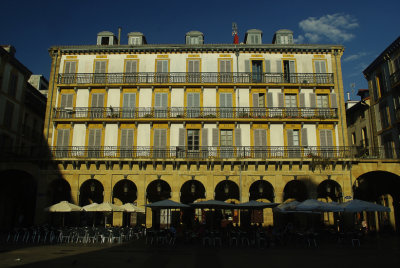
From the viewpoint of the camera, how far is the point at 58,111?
31.4 m

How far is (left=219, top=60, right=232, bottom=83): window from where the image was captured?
104ft

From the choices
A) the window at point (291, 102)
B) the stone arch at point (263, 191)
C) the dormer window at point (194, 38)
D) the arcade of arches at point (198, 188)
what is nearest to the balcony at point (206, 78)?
the window at point (291, 102)

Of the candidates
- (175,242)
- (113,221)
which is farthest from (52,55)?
(175,242)

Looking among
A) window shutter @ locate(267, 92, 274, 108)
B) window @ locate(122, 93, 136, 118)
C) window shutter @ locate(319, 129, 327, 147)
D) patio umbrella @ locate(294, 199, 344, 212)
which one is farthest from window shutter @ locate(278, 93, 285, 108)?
window @ locate(122, 93, 136, 118)

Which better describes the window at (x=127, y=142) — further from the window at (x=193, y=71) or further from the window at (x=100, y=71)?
the window at (x=193, y=71)

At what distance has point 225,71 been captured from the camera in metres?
32.1

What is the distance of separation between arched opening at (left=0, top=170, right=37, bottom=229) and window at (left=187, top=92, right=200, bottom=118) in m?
16.6

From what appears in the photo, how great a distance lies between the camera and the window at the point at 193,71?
31.8 meters

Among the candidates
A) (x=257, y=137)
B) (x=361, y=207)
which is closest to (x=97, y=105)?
(x=257, y=137)

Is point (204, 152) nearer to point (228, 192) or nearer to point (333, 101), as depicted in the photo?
point (228, 192)

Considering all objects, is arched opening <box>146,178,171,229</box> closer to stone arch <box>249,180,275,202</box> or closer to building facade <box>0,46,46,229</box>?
stone arch <box>249,180,275,202</box>

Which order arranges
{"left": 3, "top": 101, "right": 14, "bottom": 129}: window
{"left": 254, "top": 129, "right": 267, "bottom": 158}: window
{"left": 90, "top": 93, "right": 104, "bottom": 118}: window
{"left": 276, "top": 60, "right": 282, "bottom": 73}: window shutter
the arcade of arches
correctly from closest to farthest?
the arcade of arches → {"left": 254, "top": 129, "right": 267, "bottom": 158}: window → {"left": 90, "top": 93, "right": 104, "bottom": 118}: window → {"left": 3, "top": 101, "right": 14, "bottom": 129}: window → {"left": 276, "top": 60, "right": 282, "bottom": 73}: window shutter

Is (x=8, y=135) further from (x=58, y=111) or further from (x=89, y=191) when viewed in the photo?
(x=89, y=191)

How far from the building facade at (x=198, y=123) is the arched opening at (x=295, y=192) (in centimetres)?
10
